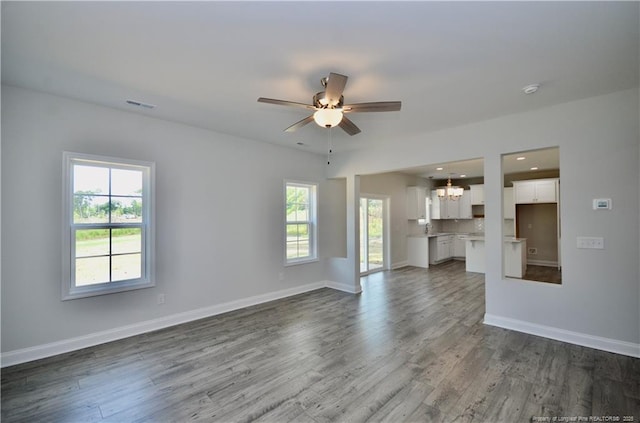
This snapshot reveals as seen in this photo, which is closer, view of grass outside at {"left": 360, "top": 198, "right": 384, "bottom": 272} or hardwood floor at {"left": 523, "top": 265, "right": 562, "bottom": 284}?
hardwood floor at {"left": 523, "top": 265, "right": 562, "bottom": 284}

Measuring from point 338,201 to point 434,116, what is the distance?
305cm

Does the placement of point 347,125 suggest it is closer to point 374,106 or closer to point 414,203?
point 374,106

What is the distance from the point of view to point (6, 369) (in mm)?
2746

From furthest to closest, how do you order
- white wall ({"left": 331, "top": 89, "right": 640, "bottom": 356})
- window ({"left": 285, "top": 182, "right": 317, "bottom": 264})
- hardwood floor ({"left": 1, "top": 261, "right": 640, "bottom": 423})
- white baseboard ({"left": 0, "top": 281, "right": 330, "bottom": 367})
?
1. window ({"left": 285, "top": 182, "right": 317, "bottom": 264})
2. white wall ({"left": 331, "top": 89, "right": 640, "bottom": 356})
3. white baseboard ({"left": 0, "top": 281, "right": 330, "bottom": 367})
4. hardwood floor ({"left": 1, "top": 261, "right": 640, "bottom": 423})

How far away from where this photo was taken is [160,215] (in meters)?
3.81

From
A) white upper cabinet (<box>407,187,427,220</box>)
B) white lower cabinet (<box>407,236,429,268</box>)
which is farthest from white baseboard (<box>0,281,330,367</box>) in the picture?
white upper cabinet (<box>407,187,427,220</box>)

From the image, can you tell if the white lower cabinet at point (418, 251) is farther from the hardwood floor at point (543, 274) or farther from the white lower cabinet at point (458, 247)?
the hardwood floor at point (543, 274)

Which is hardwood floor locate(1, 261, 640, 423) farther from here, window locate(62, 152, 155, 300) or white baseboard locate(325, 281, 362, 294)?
white baseboard locate(325, 281, 362, 294)

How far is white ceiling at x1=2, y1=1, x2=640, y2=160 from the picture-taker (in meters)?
1.85

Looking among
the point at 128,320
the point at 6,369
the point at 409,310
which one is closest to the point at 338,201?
the point at 409,310

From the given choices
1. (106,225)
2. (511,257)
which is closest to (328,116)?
(106,225)

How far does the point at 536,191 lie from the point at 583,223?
497 cm

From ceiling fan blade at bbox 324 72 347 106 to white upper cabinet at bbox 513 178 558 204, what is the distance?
23.6 ft

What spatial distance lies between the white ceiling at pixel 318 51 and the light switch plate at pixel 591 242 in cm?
157
